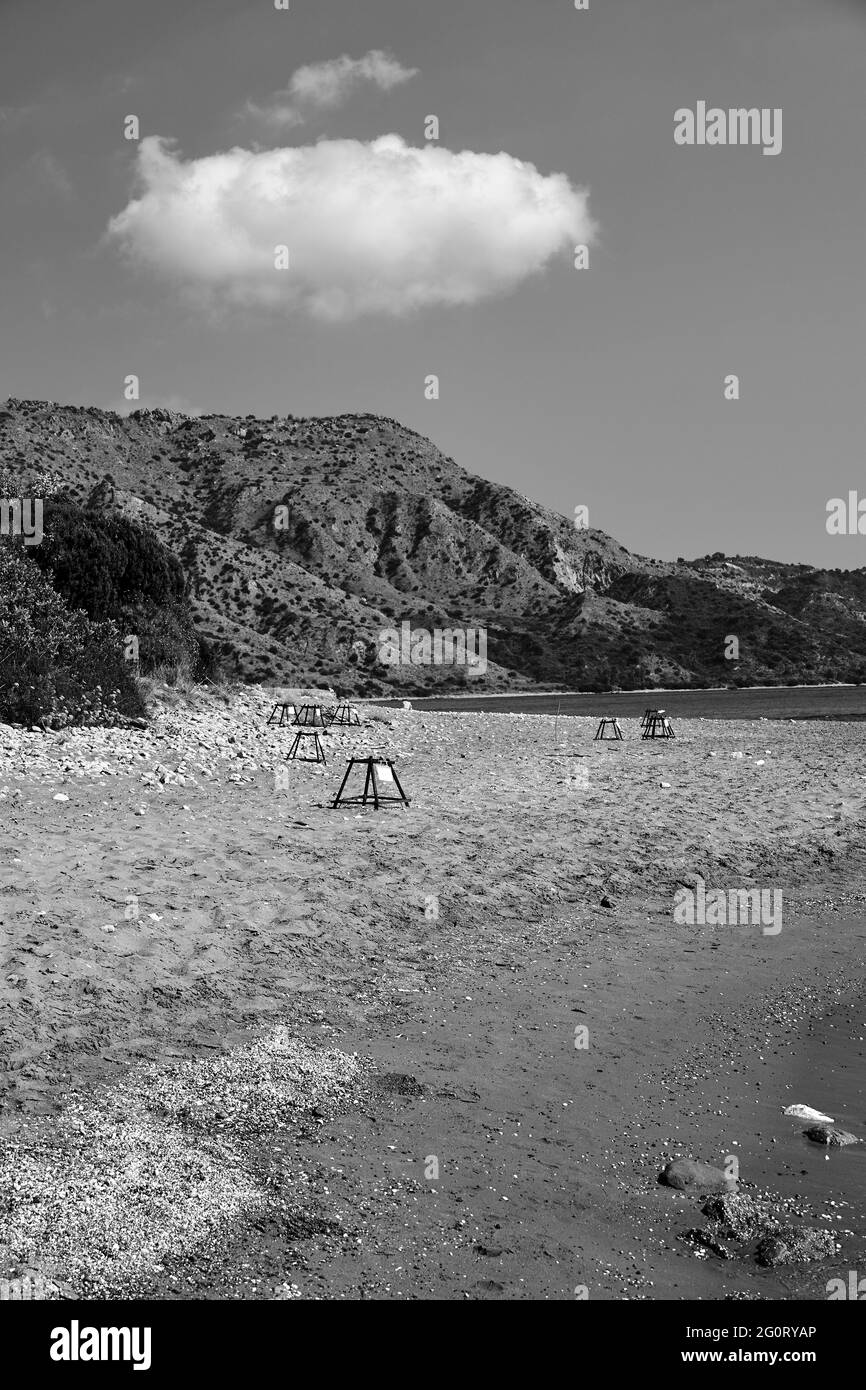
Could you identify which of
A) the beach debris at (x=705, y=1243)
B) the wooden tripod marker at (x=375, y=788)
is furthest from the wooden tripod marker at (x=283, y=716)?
the beach debris at (x=705, y=1243)

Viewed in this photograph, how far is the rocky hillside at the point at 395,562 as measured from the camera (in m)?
95.7

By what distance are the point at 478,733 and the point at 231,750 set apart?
13.7m

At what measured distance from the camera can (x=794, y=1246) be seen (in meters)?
4.88

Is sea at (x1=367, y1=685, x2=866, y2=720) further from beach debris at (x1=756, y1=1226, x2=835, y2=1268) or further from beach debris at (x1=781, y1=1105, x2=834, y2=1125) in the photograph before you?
beach debris at (x1=756, y1=1226, x2=835, y2=1268)

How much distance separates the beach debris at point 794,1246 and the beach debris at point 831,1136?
1.08 meters

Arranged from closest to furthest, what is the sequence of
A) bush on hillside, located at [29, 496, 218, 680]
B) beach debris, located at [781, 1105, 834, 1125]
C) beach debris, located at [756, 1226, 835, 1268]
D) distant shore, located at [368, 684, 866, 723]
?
beach debris, located at [756, 1226, 835, 1268] < beach debris, located at [781, 1105, 834, 1125] < bush on hillside, located at [29, 496, 218, 680] < distant shore, located at [368, 684, 866, 723]

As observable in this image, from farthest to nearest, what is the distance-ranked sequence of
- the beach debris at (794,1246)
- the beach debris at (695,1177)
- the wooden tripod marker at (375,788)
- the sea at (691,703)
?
1. the sea at (691,703)
2. the wooden tripod marker at (375,788)
3. the beach debris at (695,1177)
4. the beach debris at (794,1246)

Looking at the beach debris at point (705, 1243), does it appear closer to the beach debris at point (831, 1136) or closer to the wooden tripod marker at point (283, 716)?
the beach debris at point (831, 1136)

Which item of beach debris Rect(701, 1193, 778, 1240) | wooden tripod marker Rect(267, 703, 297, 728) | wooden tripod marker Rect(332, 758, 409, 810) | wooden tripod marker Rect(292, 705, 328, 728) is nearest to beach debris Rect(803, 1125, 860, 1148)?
beach debris Rect(701, 1193, 778, 1240)

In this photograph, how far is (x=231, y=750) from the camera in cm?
2139

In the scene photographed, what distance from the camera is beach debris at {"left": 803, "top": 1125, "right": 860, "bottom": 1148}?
6039 millimetres

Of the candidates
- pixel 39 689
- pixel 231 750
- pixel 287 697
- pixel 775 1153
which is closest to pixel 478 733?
pixel 287 697

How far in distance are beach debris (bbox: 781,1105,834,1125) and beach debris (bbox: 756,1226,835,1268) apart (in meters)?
1.39

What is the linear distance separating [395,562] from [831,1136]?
372ft
